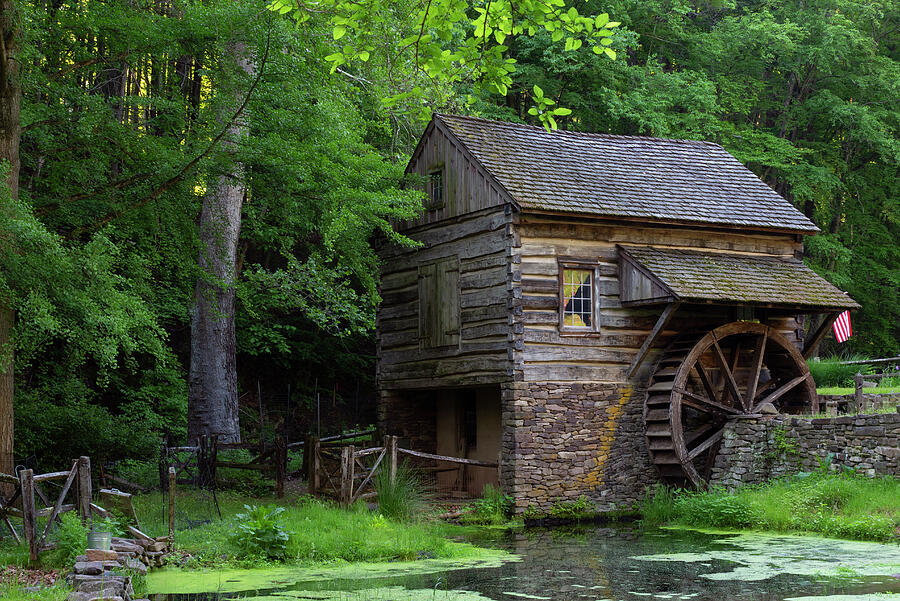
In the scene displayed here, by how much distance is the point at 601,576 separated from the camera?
1041cm

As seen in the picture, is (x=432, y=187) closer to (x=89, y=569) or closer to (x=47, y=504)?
(x=47, y=504)

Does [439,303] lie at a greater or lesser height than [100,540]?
greater

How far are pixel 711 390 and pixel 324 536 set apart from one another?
9128 mm

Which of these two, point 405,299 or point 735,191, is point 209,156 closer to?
point 405,299

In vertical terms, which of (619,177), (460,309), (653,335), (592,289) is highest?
(619,177)

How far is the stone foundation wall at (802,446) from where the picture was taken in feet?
49.1

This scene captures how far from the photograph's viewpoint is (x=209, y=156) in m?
14.1

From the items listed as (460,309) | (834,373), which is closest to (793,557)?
(460,309)

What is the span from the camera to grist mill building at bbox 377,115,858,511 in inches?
678

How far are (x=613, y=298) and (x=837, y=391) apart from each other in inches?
256

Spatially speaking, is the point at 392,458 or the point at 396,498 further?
the point at 392,458

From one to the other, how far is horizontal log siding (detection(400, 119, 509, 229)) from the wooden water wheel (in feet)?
13.9

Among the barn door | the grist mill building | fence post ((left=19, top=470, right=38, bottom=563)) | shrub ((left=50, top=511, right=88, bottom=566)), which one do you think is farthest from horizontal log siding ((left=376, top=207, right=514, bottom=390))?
fence post ((left=19, top=470, right=38, bottom=563))

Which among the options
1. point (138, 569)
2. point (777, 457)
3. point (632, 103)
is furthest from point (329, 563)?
point (632, 103)
